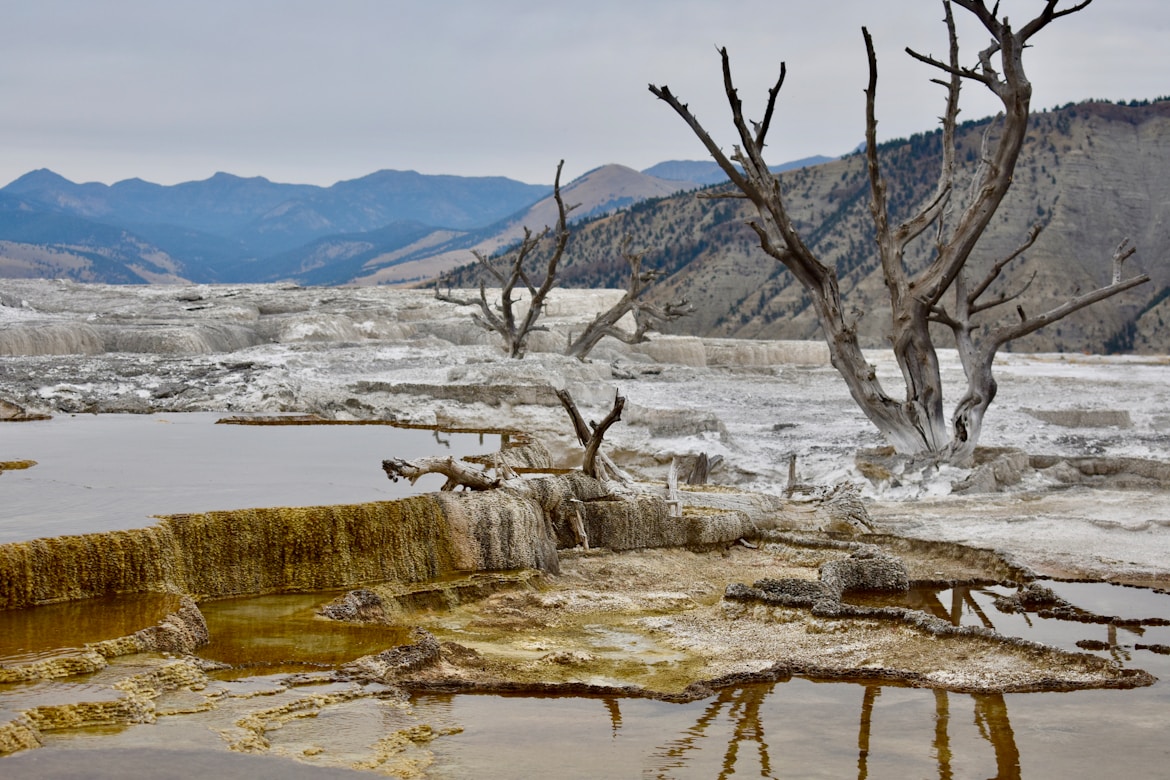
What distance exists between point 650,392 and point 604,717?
17.7 metres

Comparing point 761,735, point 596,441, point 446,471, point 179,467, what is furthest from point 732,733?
point 179,467

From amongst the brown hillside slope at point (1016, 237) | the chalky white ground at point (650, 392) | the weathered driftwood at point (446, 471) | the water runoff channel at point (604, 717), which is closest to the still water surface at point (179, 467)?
the water runoff channel at point (604, 717)

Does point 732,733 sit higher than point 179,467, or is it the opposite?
point 179,467

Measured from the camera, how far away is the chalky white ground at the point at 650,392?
12094 millimetres

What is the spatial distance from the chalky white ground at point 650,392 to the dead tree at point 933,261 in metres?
0.91

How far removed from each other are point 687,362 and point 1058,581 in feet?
76.2

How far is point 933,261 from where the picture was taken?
14477 millimetres

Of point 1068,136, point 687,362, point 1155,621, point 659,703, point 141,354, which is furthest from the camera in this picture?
point 1068,136

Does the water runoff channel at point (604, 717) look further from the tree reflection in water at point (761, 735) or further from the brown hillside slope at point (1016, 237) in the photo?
the brown hillside slope at point (1016, 237)

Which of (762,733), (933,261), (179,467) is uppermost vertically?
(933,261)

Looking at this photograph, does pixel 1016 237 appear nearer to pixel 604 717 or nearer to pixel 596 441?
pixel 596 441

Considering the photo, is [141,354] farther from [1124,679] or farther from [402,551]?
[1124,679]

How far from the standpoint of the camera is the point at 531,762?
523 cm

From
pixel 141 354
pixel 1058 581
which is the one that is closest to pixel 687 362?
pixel 141 354
